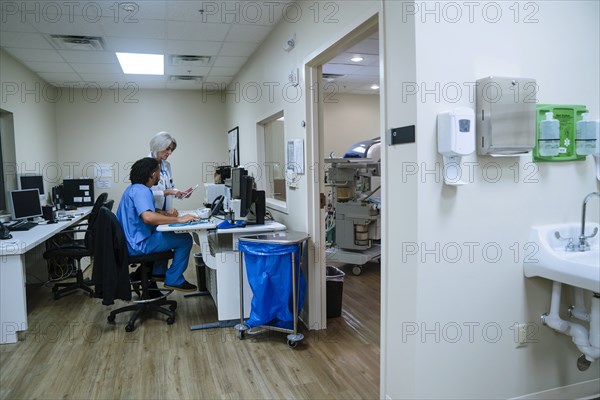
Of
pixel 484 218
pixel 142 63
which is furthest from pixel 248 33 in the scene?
pixel 484 218

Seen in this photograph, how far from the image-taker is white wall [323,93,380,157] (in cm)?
716

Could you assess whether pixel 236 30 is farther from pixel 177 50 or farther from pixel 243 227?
pixel 243 227

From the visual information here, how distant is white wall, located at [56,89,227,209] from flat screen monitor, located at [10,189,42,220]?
2.30 meters

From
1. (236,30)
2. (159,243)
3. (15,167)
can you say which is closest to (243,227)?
(159,243)

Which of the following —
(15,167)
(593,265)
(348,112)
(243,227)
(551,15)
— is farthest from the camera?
(348,112)

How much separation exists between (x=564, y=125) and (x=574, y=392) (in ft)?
4.63

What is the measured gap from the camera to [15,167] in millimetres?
4617

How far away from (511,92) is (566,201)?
0.71m

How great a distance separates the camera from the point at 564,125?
2.06 meters

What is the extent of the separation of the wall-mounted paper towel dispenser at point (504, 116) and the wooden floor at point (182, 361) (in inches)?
58.4

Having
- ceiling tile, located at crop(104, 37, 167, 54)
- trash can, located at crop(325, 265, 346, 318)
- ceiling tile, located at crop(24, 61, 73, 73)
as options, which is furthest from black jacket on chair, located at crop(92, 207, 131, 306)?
ceiling tile, located at crop(24, 61, 73, 73)

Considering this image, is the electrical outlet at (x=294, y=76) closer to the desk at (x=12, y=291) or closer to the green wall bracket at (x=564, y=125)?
the green wall bracket at (x=564, y=125)

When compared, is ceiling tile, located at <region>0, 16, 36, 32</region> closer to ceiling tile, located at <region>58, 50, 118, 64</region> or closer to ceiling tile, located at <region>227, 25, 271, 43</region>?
ceiling tile, located at <region>58, 50, 118, 64</region>

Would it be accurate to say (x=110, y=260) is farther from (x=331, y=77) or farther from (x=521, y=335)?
(x=331, y=77)
